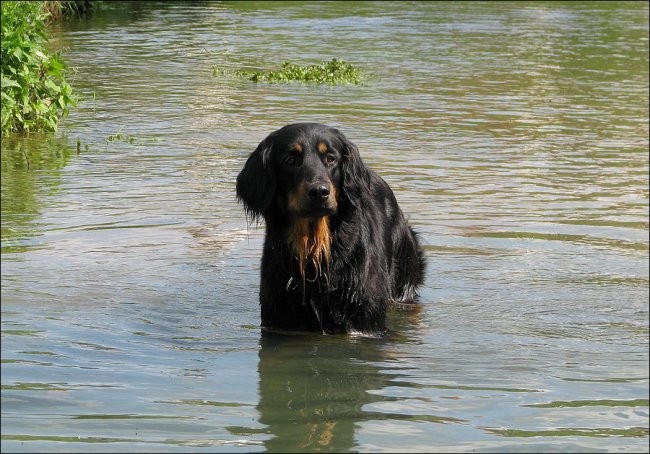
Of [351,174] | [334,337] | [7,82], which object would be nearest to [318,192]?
[351,174]

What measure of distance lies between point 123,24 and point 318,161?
68.0 ft

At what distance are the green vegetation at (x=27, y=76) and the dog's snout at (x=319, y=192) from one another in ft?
18.9

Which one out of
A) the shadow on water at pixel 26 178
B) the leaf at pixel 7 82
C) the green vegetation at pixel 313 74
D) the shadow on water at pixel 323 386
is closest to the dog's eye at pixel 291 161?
the shadow on water at pixel 323 386

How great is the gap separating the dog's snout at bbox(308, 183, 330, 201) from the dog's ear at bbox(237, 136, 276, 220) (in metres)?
0.38

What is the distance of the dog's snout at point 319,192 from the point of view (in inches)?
270

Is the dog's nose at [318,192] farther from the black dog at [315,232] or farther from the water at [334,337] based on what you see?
the water at [334,337]

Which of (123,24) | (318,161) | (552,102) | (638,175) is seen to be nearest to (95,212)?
(318,161)

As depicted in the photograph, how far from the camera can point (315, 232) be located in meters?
7.18

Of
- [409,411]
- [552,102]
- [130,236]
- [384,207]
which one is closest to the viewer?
[409,411]

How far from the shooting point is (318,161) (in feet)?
23.2

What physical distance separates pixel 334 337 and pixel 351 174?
1.00 metres

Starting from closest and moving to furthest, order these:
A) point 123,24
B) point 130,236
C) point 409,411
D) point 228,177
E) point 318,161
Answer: point 409,411 → point 318,161 → point 130,236 → point 228,177 → point 123,24

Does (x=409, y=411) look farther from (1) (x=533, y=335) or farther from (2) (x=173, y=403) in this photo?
(1) (x=533, y=335)

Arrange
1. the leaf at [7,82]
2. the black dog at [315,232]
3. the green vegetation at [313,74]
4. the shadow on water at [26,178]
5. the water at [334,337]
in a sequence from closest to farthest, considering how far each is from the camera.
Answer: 1. the water at [334,337]
2. the black dog at [315,232]
3. the shadow on water at [26,178]
4. the leaf at [7,82]
5. the green vegetation at [313,74]
